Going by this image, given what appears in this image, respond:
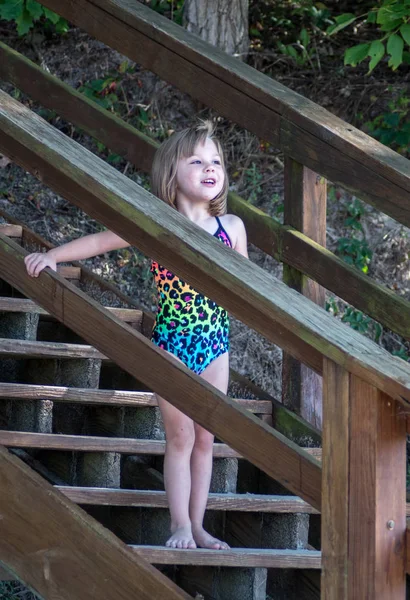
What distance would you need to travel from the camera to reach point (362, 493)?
76.4 inches

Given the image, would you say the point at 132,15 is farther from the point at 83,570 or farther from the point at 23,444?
the point at 83,570

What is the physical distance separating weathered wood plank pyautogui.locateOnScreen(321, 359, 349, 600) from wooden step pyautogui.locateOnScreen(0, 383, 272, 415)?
1.44 m

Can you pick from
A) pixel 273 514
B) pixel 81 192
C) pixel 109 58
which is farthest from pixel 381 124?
pixel 81 192

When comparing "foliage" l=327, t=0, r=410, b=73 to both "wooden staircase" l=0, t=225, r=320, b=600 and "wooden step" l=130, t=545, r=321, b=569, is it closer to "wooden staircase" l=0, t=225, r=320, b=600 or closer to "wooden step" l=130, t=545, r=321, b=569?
"wooden staircase" l=0, t=225, r=320, b=600

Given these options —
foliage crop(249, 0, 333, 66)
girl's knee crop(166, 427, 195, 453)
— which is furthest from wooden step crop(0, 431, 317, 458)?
foliage crop(249, 0, 333, 66)

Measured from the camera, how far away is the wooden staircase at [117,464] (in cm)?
286

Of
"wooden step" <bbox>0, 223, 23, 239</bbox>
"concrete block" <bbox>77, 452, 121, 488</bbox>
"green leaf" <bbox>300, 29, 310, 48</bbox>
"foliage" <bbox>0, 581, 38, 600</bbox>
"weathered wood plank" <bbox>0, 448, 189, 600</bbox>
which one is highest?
"green leaf" <bbox>300, 29, 310, 48</bbox>

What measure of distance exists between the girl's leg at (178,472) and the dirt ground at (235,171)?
2.60 meters

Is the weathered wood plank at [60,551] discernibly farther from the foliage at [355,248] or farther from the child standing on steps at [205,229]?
the foliage at [355,248]

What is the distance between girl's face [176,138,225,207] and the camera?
3.24 meters

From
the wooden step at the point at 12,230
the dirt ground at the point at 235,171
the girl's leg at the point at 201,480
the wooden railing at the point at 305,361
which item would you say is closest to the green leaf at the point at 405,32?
the wooden railing at the point at 305,361

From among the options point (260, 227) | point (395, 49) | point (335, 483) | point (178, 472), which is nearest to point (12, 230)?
point (260, 227)

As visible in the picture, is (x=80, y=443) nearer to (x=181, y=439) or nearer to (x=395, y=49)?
(x=181, y=439)

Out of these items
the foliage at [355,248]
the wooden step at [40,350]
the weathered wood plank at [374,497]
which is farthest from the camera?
the foliage at [355,248]
